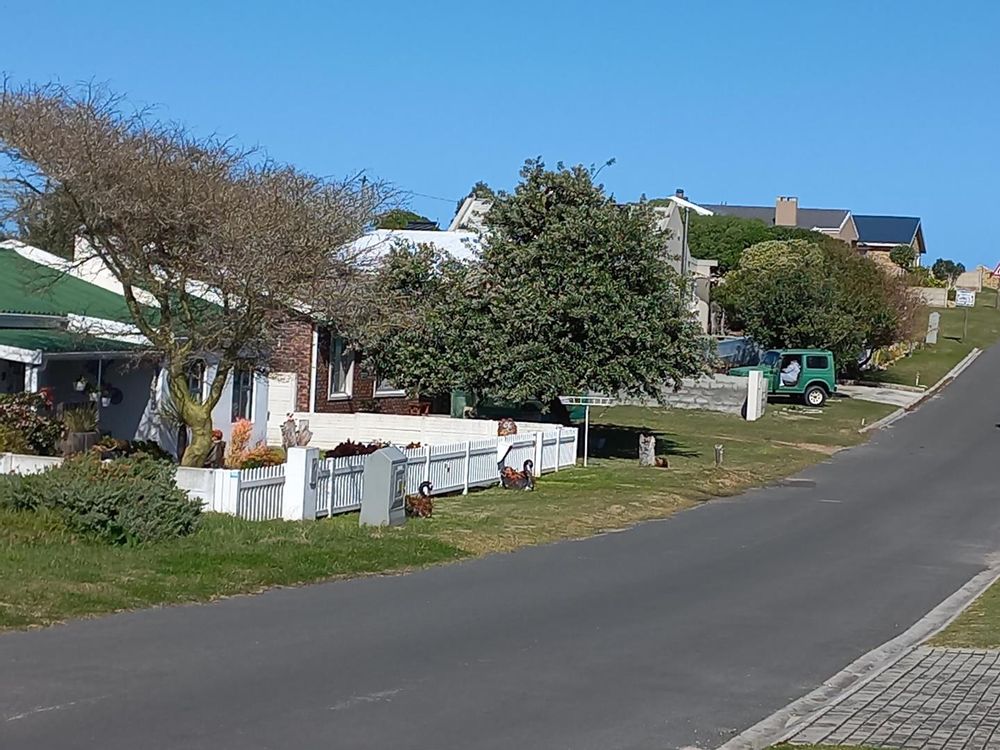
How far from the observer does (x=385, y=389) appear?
35938 millimetres

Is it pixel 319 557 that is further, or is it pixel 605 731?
pixel 319 557

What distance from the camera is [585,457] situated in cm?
3086

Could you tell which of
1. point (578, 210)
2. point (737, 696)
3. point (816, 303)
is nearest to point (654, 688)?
point (737, 696)

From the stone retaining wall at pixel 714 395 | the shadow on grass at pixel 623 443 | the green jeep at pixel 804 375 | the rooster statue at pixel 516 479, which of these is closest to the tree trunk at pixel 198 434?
the rooster statue at pixel 516 479

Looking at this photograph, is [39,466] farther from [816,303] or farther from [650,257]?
[816,303]

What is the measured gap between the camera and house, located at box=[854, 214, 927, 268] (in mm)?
126938

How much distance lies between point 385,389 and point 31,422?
14235 mm

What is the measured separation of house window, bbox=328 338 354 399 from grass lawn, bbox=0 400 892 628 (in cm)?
638

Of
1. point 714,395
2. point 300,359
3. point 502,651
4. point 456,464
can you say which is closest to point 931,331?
point 714,395

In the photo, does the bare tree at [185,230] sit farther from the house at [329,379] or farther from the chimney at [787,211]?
the chimney at [787,211]

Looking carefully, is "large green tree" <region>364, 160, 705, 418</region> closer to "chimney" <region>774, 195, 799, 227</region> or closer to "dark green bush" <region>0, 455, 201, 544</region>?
"dark green bush" <region>0, 455, 201, 544</region>

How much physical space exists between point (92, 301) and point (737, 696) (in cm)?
1998

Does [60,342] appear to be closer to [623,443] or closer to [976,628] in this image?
[976,628]

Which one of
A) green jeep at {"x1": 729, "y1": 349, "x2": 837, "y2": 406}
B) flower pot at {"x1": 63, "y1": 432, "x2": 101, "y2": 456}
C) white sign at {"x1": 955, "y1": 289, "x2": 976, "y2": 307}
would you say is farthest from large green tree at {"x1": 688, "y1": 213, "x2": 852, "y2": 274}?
flower pot at {"x1": 63, "y1": 432, "x2": 101, "y2": 456}
